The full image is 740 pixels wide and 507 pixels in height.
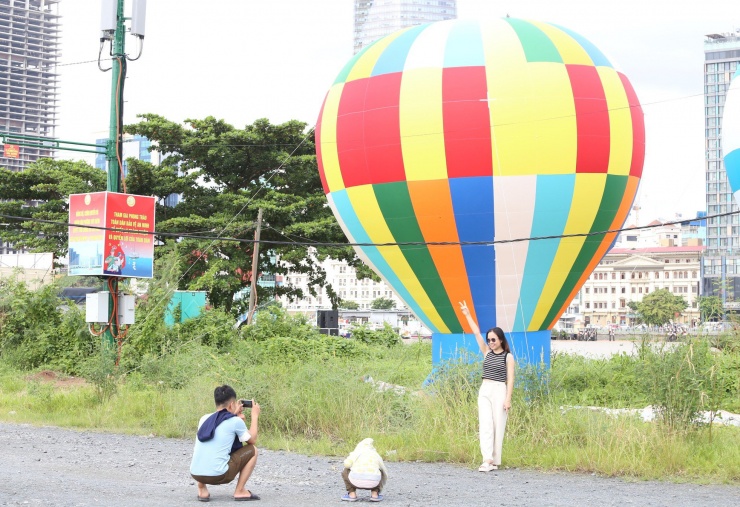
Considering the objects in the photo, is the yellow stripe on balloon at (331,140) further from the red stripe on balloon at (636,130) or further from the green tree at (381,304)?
the green tree at (381,304)

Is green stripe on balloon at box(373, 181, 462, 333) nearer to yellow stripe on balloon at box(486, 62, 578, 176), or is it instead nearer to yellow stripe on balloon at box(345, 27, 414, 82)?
yellow stripe on balloon at box(486, 62, 578, 176)

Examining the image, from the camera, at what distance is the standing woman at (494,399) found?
34.9ft

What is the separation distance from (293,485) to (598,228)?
854 cm

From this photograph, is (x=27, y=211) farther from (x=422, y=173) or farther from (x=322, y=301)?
(x=322, y=301)

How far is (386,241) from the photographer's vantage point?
16828 mm

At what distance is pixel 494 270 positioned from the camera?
16.1m

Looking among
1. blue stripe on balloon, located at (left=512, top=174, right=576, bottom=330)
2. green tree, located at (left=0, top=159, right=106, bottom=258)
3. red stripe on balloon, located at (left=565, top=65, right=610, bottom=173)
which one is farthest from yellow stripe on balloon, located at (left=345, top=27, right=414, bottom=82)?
green tree, located at (left=0, top=159, right=106, bottom=258)

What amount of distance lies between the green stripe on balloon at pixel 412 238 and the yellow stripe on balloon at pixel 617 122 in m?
3.42

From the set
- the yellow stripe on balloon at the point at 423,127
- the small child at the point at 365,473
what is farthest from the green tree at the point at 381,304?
the small child at the point at 365,473

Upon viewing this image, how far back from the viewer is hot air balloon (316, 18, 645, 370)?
1562 cm

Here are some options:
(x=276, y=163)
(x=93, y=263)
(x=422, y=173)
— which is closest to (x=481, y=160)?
(x=422, y=173)

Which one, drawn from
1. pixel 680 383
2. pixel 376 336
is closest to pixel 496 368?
pixel 680 383

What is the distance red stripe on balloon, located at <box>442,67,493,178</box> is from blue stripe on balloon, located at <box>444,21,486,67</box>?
26 centimetres

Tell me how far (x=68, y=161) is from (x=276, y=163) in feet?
28.7
